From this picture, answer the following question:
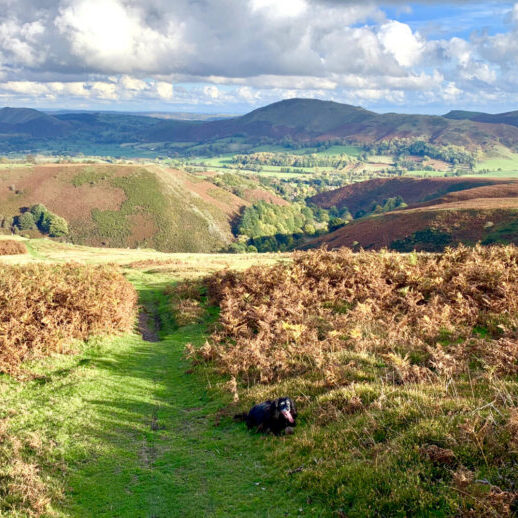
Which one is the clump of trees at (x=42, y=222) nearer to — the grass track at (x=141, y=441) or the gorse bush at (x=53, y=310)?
the gorse bush at (x=53, y=310)

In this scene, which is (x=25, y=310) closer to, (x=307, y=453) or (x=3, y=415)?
(x=3, y=415)

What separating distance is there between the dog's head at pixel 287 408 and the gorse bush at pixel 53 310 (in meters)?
9.44

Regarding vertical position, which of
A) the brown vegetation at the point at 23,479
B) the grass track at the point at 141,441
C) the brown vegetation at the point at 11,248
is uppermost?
the brown vegetation at the point at 23,479

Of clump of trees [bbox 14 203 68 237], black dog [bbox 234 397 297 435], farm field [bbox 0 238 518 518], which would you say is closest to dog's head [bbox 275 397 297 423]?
black dog [bbox 234 397 297 435]

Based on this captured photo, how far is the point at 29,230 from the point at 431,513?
588 feet

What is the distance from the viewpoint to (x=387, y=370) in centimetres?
1287

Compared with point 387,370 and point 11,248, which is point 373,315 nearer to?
point 387,370

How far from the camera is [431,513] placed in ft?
22.4

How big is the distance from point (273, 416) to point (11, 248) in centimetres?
5760

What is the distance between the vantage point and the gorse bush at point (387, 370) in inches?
297

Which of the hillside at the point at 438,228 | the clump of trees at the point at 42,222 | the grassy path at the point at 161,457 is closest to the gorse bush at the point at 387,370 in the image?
the grassy path at the point at 161,457

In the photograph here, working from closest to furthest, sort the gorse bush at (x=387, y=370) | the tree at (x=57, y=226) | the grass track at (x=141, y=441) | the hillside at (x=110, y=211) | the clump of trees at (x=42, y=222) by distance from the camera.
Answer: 1. the gorse bush at (x=387, y=370)
2. the grass track at (x=141, y=441)
3. the clump of trees at (x=42, y=222)
4. the tree at (x=57, y=226)
5. the hillside at (x=110, y=211)

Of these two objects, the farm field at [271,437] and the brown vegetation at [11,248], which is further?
the brown vegetation at [11,248]

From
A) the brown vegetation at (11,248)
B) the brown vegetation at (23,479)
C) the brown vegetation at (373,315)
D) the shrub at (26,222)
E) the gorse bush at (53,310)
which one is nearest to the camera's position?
the brown vegetation at (23,479)
